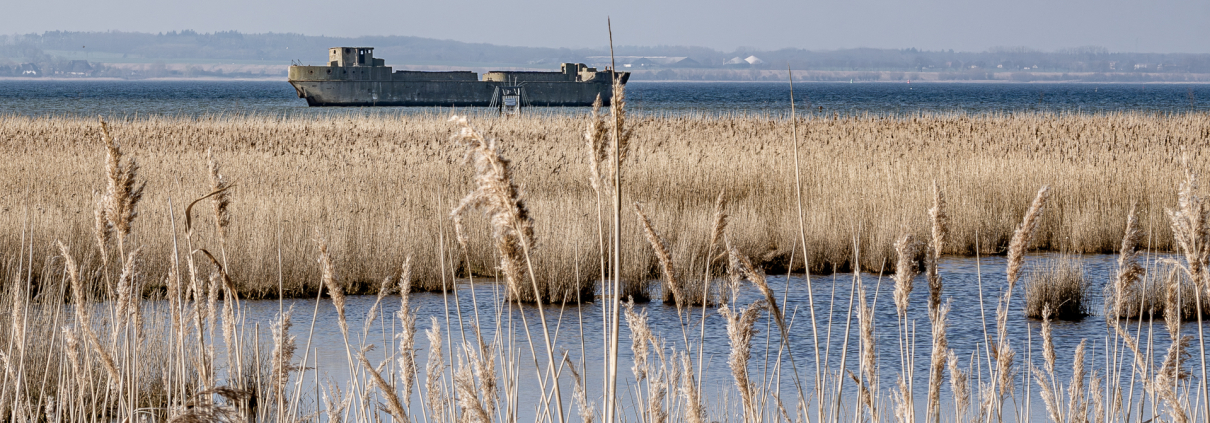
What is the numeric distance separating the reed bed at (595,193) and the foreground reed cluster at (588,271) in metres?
0.05

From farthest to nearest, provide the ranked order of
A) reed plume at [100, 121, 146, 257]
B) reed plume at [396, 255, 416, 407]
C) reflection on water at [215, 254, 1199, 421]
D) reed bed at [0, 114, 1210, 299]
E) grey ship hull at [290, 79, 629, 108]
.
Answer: grey ship hull at [290, 79, 629, 108], reed bed at [0, 114, 1210, 299], reflection on water at [215, 254, 1199, 421], reed plume at [396, 255, 416, 407], reed plume at [100, 121, 146, 257]

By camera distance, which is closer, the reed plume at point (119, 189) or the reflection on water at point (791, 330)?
the reed plume at point (119, 189)

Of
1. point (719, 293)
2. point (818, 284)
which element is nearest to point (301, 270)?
point (719, 293)

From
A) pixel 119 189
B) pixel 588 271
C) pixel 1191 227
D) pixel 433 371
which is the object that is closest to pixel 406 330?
pixel 433 371

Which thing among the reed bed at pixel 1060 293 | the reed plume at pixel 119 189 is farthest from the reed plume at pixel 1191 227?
the reed bed at pixel 1060 293

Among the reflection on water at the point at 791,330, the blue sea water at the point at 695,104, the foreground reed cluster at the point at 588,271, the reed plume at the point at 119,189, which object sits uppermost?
the blue sea water at the point at 695,104

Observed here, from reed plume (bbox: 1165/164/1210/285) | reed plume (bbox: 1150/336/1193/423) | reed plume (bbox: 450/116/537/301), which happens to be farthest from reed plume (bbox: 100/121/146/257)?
reed plume (bbox: 1150/336/1193/423)

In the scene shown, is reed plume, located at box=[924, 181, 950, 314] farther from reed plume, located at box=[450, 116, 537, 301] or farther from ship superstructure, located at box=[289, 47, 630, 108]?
ship superstructure, located at box=[289, 47, 630, 108]

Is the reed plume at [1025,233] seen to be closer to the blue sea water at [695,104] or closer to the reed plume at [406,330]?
the reed plume at [406,330]

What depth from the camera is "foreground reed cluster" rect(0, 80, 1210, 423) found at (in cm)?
188

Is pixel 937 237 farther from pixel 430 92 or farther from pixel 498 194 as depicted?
pixel 430 92

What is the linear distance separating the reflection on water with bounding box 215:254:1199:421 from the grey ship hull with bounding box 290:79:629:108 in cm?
5589

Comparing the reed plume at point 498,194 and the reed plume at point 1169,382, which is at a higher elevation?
the reed plume at point 498,194

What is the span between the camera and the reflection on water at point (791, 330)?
580 centimetres
